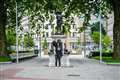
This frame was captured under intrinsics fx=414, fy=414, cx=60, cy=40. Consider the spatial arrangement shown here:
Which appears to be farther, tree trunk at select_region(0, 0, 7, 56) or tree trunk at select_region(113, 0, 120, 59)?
tree trunk at select_region(0, 0, 7, 56)

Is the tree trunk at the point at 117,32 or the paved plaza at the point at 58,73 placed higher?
the tree trunk at the point at 117,32

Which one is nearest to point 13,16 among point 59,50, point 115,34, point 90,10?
point 90,10

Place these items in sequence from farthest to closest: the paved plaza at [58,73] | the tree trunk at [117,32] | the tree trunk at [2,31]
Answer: the tree trunk at [2,31]
the tree trunk at [117,32]
the paved plaza at [58,73]

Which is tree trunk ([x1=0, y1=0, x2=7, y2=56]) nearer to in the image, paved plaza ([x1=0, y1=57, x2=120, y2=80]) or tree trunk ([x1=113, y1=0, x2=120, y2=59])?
tree trunk ([x1=113, y1=0, x2=120, y2=59])

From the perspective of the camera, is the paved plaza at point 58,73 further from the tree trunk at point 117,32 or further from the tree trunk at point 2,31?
the tree trunk at point 2,31


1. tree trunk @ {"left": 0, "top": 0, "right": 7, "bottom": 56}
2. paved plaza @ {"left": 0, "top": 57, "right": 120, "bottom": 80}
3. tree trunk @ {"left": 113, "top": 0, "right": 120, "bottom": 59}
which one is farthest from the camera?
tree trunk @ {"left": 0, "top": 0, "right": 7, "bottom": 56}

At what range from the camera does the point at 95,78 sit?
71.3 feet

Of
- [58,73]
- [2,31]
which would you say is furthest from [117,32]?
[58,73]

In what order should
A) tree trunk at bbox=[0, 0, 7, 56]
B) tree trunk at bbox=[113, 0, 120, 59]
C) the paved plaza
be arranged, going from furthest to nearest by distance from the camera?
tree trunk at bbox=[0, 0, 7, 56] < tree trunk at bbox=[113, 0, 120, 59] < the paved plaza

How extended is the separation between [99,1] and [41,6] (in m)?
6.89

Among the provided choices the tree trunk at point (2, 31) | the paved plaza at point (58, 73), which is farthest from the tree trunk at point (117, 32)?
the tree trunk at point (2, 31)

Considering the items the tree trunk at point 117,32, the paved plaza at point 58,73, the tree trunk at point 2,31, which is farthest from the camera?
the tree trunk at point 2,31

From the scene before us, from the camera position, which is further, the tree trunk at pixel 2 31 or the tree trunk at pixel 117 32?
the tree trunk at pixel 2 31

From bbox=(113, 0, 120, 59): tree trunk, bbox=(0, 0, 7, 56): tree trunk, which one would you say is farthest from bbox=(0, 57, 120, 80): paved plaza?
bbox=(0, 0, 7, 56): tree trunk
